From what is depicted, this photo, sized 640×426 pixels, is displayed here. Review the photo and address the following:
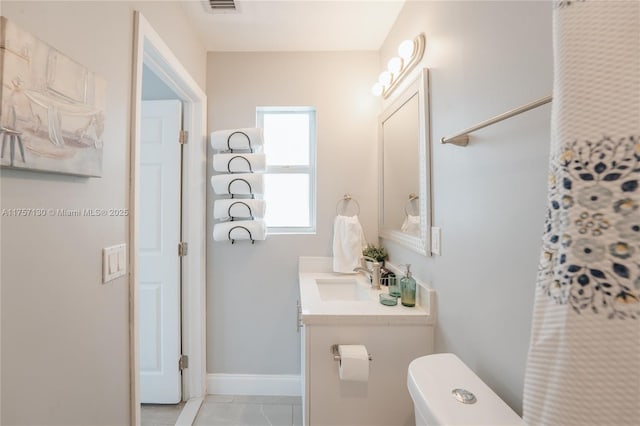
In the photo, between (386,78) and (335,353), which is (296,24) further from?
(335,353)

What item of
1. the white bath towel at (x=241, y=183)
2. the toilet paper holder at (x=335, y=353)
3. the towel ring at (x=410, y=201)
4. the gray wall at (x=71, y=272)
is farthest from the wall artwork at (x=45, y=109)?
the towel ring at (x=410, y=201)

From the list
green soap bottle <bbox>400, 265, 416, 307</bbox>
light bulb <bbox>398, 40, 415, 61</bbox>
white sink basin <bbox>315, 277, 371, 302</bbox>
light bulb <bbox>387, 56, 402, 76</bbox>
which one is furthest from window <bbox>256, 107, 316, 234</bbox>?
green soap bottle <bbox>400, 265, 416, 307</bbox>

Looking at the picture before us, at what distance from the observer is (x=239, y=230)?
1758 millimetres

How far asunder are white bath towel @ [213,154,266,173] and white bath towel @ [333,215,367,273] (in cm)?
70

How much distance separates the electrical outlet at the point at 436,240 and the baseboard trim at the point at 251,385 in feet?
4.73

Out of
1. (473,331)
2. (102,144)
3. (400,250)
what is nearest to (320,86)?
(400,250)

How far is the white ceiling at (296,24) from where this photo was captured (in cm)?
149

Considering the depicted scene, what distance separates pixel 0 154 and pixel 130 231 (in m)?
0.52

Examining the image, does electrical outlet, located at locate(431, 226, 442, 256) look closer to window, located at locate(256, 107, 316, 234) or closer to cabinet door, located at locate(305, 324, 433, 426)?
cabinet door, located at locate(305, 324, 433, 426)

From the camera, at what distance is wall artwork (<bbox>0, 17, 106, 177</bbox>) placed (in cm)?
54

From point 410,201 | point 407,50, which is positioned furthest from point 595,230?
point 407,50

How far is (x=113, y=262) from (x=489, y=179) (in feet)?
4.24

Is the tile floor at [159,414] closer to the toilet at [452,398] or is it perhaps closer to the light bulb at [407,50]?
the toilet at [452,398]

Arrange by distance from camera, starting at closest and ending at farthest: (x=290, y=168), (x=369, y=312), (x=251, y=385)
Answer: (x=369, y=312) < (x=251, y=385) < (x=290, y=168)
